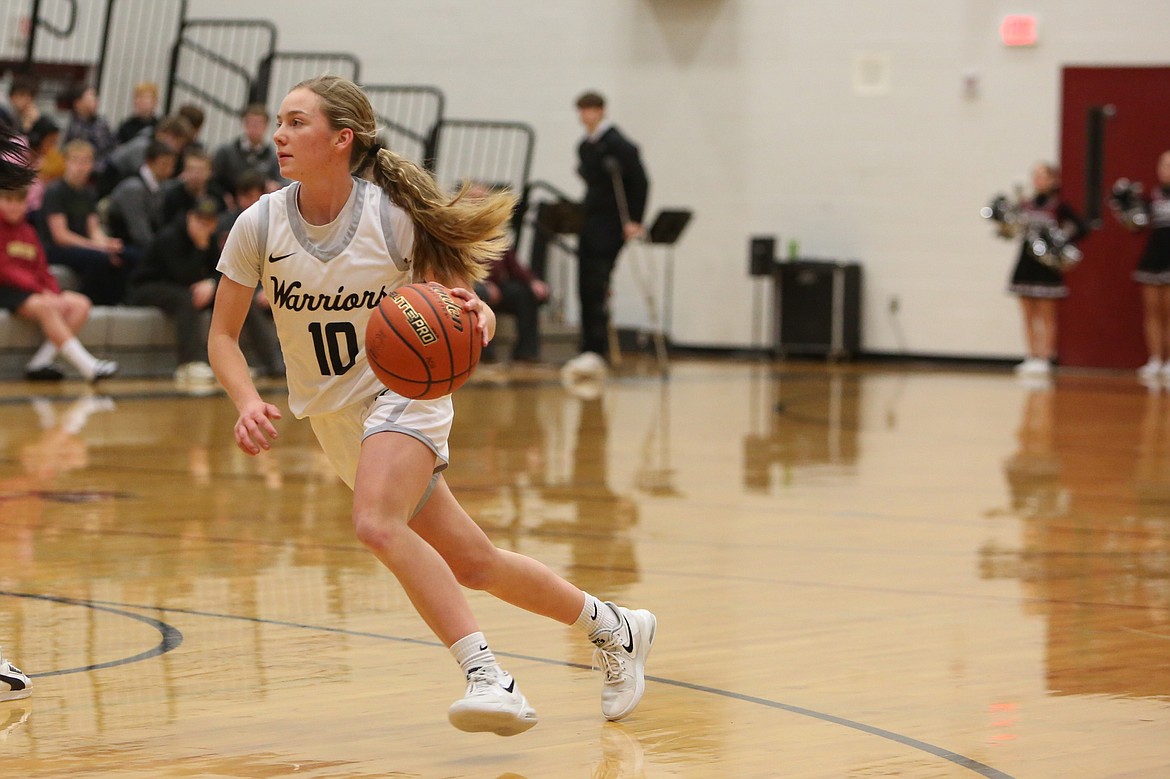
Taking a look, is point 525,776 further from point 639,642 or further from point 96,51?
point 96,51

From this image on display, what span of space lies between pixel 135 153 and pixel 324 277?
1102 cm

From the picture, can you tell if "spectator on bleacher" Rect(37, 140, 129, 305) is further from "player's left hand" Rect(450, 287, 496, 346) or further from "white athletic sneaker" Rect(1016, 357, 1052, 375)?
"player's left hand" Rect(450, 287, 496, 346)

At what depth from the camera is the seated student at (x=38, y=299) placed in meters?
11.5

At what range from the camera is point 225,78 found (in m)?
18.4

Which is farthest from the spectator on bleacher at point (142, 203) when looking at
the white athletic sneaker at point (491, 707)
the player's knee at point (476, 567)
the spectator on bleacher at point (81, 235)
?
the white athletic sneaker at point (491, 707)

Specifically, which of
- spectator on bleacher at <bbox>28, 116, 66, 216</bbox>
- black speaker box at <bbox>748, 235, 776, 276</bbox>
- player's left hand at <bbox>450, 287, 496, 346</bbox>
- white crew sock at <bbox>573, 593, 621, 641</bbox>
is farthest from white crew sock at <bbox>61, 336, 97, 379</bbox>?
player's left hand at <bbox>450, 287, 496, 346</bbox>

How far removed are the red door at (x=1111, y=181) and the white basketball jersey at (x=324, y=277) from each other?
44.5ft

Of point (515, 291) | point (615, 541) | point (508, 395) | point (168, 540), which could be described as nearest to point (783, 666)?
point (615, 541)

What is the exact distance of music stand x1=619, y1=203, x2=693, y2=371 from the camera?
14422mm

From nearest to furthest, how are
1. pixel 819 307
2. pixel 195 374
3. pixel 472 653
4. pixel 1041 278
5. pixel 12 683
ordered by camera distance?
1. pixel 472 653
2. pixel 12 683
3. pixel 195 374
4. pixel 1041 278
5. pixel 819 307

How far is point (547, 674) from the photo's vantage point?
4125 millimetres

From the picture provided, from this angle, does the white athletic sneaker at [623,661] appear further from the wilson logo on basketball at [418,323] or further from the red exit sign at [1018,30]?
the red exit sign at [1018,30]

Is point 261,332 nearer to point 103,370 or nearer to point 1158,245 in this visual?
point 103,370

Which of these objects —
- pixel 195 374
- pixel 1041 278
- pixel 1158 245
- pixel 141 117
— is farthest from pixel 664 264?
pixel 195 374
